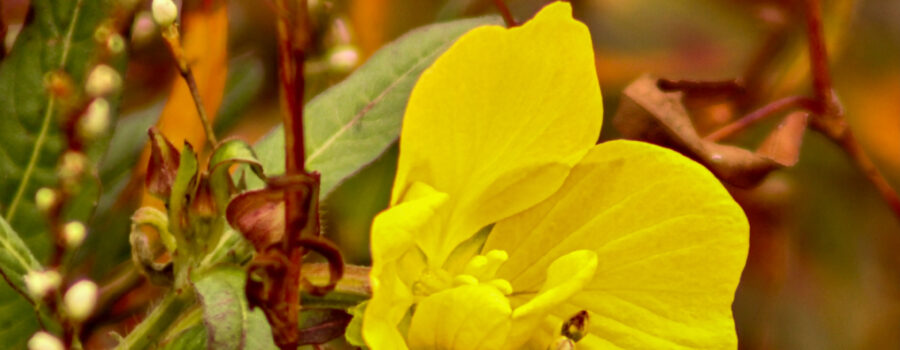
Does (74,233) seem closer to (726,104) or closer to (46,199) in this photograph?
(46,199)

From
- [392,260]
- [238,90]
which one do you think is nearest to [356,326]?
[392,260]

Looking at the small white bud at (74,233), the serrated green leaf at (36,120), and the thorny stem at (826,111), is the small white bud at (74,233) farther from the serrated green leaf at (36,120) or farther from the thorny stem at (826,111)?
the thorny stem at (826,111)

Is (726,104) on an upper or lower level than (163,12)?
lower

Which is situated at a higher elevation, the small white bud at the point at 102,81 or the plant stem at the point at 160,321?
the small white bud at the point at 102,81

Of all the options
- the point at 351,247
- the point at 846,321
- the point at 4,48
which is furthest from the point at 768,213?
the point at 4,48

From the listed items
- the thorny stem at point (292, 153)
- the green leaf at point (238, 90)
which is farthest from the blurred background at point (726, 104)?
the thorny stem at point (292, 153)

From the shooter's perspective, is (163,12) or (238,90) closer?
(163,12)
